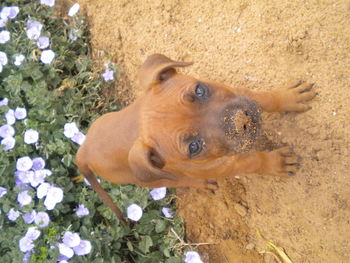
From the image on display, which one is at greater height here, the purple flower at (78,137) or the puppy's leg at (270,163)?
the puppy's leg at (270,163)

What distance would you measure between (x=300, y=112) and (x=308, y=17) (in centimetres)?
94

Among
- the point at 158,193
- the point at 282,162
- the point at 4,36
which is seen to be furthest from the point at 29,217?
the point at 282,162

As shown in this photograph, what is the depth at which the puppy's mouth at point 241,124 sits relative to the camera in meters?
2.76

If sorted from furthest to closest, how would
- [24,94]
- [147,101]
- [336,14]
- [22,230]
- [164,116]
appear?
[24,94] → [22,230] → [336,14] → [147,101] → [164,116]

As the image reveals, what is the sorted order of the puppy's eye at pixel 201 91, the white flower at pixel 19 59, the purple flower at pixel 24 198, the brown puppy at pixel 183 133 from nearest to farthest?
the brown puppy at pixel 183 133, the puppy's eye at pixel 201 91, the purple flower at pixel 24 198, the white flower at pixel 19 59

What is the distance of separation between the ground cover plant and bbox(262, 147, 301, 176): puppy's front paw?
1.25 m

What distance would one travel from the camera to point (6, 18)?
16.2 feet

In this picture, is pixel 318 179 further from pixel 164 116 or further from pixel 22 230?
pixel 22 230

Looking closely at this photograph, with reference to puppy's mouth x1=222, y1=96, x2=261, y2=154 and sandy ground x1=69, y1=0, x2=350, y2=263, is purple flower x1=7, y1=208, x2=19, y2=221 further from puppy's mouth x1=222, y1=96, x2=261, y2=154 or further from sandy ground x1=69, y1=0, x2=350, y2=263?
puppy's mouth x1=222, y1=96, x2=261, y2=154

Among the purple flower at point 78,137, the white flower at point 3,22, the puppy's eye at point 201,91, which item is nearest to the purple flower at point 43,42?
the white flower at point 3,22

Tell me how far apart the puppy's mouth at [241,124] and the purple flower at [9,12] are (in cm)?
348

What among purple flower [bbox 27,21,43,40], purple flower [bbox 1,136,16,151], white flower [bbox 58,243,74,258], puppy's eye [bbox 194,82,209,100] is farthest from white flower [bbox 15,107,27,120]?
puppy's eye [bbox 194,82,209,100]

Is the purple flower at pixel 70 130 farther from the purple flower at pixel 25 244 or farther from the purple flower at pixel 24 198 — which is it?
the purple flower at pixel 25 244

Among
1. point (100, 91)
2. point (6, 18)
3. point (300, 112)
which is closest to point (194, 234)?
point (300, 112)
